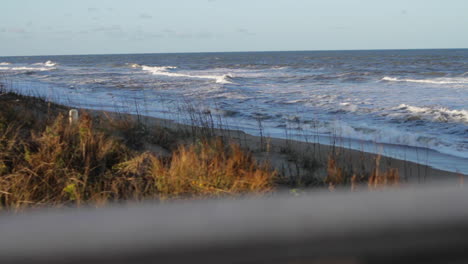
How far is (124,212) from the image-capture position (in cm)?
119

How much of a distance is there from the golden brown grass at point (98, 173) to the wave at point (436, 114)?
9.19 metres

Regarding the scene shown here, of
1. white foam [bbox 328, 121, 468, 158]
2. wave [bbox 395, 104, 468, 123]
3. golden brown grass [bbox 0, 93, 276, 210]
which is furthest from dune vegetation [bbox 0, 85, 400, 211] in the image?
wave [bbox 395, 104, 468, 123]

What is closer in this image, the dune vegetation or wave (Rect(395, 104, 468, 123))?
the dune vegetation

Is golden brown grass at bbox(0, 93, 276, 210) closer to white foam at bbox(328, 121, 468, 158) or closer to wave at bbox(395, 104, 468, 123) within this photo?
white foam at bbox(328, 121, 468, 158)

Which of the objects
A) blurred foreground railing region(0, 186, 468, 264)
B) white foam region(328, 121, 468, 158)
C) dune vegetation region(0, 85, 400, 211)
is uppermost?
blurred foreground railing region(0, 186, 468, 264)

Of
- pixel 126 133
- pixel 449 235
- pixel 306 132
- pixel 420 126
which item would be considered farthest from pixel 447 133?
pixel 449 235

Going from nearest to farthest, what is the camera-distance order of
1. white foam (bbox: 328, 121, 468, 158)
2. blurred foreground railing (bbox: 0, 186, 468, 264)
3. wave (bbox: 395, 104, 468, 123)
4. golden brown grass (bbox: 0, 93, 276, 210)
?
blurred foreground railing (bbox: 0, 186, 468, 264) < golden brown grass (bbox: 0, 93, 276, 210) < white foam (bbox: 328, 121, 468, 158) < wave (bbox: 395, 104, 468, 123)

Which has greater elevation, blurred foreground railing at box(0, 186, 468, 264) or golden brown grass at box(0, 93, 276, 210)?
blurred foreground railing at box(0, 186, 468, 264)

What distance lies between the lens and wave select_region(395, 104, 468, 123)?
12.7 m

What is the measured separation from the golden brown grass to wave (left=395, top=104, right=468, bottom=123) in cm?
919

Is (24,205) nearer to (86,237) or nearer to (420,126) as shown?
(86,237)

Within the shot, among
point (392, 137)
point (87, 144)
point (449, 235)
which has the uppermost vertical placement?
point (449, 235)

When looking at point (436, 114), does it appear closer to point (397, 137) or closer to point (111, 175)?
point (397, 137)

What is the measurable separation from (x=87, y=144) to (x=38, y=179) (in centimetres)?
84
